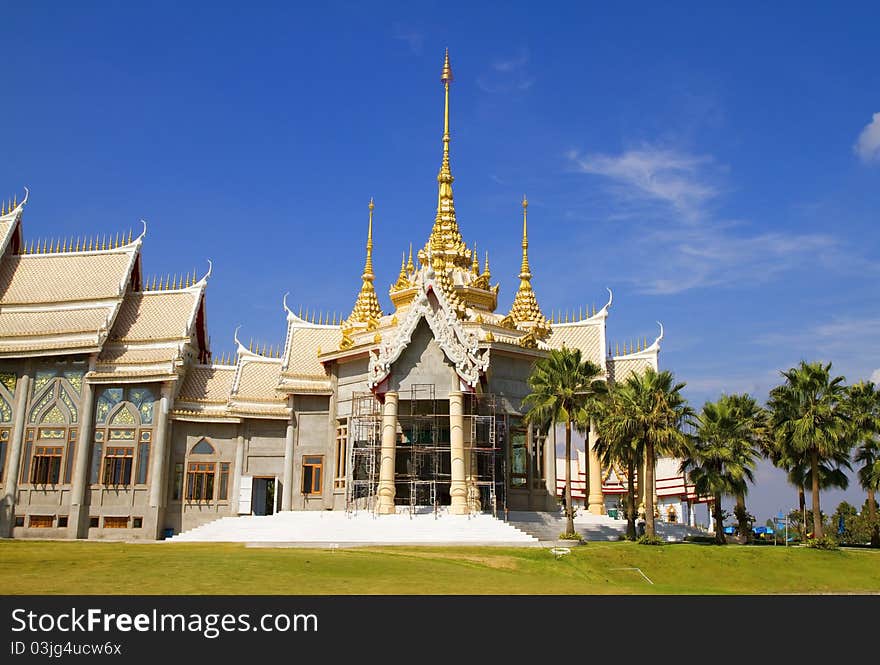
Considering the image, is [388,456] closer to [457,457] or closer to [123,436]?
[457,457]

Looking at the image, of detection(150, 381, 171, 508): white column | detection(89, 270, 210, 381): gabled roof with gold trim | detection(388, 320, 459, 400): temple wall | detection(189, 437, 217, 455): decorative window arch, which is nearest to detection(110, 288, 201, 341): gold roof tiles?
detection(89, 270, 210, 381): gabled roof with gold trim

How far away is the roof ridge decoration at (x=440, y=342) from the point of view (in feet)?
125

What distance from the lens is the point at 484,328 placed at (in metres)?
44.2

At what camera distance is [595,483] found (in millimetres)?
48281

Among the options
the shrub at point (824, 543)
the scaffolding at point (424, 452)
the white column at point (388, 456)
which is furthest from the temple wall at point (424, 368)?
the shrub at point (824, 543)

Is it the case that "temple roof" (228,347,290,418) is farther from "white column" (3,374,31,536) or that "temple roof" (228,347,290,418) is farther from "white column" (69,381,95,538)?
"white column" (3,374,31,536)

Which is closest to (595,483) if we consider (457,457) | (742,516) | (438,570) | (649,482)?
(742,516)

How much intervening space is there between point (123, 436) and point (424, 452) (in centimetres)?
1661

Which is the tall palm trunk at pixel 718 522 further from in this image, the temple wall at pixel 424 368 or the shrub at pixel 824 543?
the temple wall at pixel 424 368

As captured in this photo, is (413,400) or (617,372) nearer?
(413,400)
